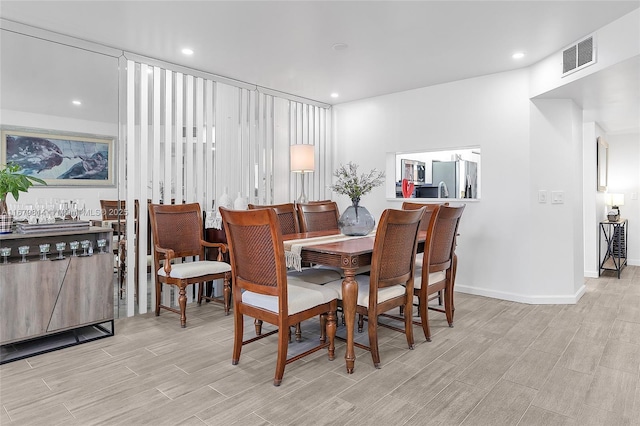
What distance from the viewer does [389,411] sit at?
2.02 m

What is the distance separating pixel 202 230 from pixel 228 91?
5.24 ft

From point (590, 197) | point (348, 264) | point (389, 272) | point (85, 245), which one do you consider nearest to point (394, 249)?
point (389, 272)

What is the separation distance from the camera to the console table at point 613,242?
580 cm

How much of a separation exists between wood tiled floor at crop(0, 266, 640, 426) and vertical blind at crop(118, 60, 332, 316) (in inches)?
46.7

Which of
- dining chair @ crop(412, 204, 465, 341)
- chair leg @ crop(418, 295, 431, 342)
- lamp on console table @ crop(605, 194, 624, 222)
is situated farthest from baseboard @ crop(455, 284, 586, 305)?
lamp on console table @ crop(605, 194, 624, 222)

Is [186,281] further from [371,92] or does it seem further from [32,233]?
[371,92]

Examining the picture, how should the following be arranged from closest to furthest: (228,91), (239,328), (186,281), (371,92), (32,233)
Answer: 1. (239,328)
2. (32,233)
3. (186,281)
4. (228,91)
5. (371,92)

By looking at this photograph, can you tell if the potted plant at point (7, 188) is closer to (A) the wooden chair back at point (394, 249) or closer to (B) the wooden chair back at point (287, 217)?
(B) the wooden chair back at point (287, 217)

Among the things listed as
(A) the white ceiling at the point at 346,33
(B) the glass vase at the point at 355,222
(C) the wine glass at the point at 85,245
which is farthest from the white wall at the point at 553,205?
(C) the wine glass at the point at 85,245

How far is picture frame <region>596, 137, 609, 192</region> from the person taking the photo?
573cm

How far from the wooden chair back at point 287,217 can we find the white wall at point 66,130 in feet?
4.38

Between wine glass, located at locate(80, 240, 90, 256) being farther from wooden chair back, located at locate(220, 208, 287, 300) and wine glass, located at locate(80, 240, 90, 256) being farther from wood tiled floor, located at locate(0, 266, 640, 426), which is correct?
wooden chair back, located at locate(220, 208, 287, 300)

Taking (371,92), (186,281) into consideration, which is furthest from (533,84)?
(186,281)

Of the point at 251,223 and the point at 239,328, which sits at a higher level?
the point at 251,223
